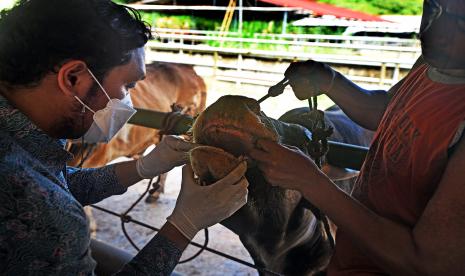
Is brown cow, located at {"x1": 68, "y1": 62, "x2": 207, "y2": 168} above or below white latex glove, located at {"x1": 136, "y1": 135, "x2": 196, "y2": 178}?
below

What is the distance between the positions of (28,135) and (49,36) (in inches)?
10.4

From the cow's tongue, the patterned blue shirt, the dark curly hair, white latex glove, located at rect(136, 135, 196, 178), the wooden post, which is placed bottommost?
the wooden post

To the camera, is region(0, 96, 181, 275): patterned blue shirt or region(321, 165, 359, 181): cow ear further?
region(321, 165, 359, 181): cow ear

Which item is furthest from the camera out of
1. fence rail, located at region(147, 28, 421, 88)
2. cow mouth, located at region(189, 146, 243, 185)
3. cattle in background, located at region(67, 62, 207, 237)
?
fence rail, located at region(147, 28, 421, 88)

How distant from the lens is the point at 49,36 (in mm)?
989

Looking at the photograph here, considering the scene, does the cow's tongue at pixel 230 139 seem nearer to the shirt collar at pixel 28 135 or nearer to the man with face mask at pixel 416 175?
the man with face mask at pixel 416 175

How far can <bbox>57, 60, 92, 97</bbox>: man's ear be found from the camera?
104 centimetres

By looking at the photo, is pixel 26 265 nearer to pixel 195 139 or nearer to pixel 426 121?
pixel 195 139

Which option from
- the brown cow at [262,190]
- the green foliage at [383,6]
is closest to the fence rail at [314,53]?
the green foliage at [383,6]

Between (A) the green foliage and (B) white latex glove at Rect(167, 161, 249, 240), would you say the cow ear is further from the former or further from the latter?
(A) the green foliage

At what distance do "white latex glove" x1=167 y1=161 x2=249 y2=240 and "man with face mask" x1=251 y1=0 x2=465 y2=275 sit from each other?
18cm

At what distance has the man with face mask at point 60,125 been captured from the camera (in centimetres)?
94

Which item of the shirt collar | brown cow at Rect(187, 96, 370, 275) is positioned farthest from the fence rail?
the shirt collar

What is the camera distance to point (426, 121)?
2.77 feet
